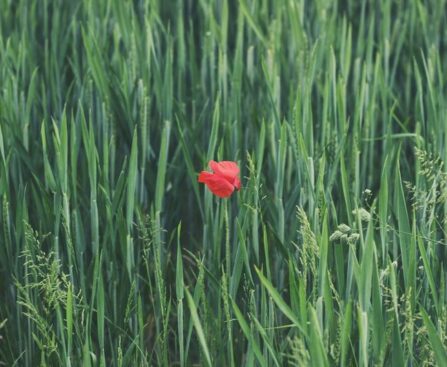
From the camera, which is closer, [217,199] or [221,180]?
[221,180]

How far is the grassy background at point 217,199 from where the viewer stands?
4.99ft

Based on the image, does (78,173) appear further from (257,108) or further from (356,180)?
(356,180)

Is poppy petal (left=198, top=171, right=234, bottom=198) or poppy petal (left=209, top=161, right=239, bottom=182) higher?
poppy petal (left=209, top=161, right=239, bottom=182)

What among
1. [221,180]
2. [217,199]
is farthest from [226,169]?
[217,199]

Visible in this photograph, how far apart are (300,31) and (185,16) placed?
597mm

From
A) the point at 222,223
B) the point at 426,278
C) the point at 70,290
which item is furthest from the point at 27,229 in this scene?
the point at 426,278

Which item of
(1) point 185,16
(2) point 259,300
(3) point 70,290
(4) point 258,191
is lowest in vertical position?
(2) point 259,300

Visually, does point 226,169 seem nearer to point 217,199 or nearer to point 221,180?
point 221,180

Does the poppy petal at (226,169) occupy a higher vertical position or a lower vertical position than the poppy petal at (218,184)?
higher

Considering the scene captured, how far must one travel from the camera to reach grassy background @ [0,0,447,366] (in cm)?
152

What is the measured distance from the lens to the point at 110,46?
2.52m

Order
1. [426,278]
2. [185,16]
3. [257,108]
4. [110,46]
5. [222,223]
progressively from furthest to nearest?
[185,16] < [110,46] < [257,108] < [222,223] < [426,278]

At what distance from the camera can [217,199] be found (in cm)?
185

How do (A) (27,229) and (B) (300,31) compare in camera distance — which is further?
(B) (300,31)
